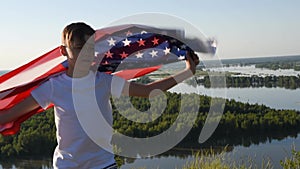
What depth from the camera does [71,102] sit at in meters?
1.78

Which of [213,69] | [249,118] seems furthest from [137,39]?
[249,118]

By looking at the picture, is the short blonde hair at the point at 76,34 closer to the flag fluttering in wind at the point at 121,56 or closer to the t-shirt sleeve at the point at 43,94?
the t-shirt sleeve at the point at 43,94

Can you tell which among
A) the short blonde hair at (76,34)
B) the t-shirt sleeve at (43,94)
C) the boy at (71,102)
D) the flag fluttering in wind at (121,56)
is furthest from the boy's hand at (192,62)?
the t-shirt sleeve at (43,94)

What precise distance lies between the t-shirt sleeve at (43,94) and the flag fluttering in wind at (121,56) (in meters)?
0.86

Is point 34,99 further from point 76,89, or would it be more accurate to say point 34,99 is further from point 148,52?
point 148,52

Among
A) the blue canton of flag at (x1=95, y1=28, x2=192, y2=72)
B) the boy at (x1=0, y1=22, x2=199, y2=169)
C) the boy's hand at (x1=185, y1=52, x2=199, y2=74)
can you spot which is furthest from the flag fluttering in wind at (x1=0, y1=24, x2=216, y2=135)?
the boy at (x1=0, y1=22, x2=199, y2=169)

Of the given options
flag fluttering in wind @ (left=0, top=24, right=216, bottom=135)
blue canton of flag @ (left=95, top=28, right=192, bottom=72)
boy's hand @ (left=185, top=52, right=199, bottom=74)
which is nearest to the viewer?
boy's hand @ (left=185, top=52, right=199, bottom=74)

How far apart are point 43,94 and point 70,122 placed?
0.50 feet

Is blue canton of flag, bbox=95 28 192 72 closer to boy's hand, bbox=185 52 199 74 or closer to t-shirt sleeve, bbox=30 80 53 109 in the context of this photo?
boy's hand, bbox=185 52 199 74

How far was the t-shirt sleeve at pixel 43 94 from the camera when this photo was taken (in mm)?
1767

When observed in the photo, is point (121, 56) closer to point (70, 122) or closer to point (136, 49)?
point (136, 49)

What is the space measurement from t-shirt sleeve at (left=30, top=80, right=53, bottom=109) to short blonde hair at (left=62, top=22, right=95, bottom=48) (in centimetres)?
19

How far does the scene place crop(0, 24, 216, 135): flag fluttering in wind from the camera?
8.98 feet

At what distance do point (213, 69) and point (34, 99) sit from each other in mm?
1258
